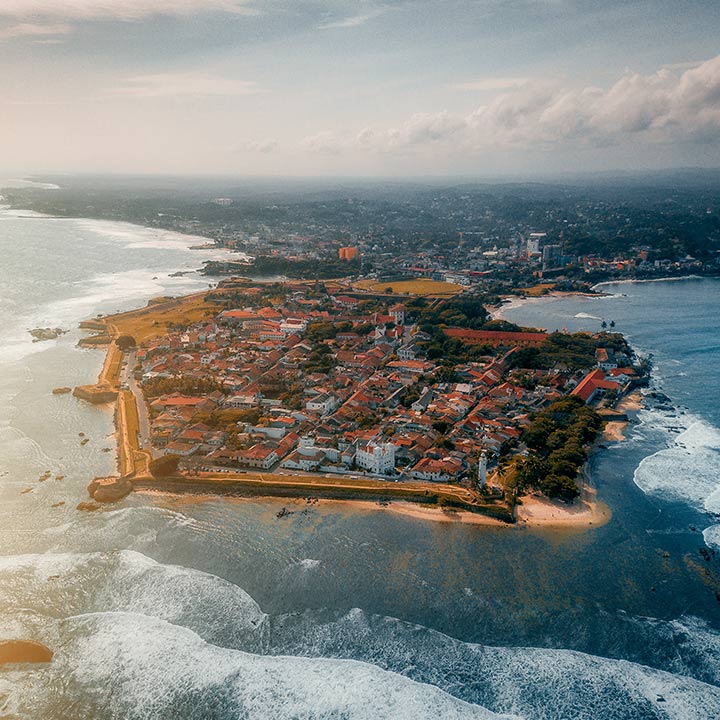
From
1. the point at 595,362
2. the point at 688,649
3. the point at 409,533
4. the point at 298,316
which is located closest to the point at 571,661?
the point at 688,649

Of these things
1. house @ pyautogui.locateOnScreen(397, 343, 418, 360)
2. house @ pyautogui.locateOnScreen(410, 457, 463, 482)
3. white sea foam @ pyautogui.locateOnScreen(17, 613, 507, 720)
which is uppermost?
house @ pyautogui.locateOnScreen(397, 343, 418, 360)

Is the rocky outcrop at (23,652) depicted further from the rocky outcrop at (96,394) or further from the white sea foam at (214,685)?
the rocky outcrop at (96,394)

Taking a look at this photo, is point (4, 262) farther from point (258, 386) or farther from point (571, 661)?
point (571, 661)

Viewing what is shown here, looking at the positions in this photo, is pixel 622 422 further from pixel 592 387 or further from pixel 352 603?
pixel 352 603

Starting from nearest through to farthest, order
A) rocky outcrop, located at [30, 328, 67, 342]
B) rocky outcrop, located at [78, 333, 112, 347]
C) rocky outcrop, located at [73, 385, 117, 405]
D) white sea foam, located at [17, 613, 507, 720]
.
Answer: white sea foam, located at [17, 613, 507, 720], rocky outcrop, located at [73, 385, 117, 405], rocky outcrop, located at [78, 333, 112, 347], rocky outcrop, located at [30, 328, 67, 342]

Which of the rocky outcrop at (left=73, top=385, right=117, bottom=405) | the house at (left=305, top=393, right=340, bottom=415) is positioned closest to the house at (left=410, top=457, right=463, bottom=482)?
the house at (left=305, top=393, right=340, bottom=415)

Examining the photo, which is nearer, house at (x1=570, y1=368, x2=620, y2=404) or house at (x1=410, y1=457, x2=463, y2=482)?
house at (x1=410, y1=457, x2=463, y2=482)

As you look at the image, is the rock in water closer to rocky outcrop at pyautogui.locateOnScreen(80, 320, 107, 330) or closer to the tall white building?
rocky outcrop at pyautogui.locateOnScreen(80, 320, 107, 330)

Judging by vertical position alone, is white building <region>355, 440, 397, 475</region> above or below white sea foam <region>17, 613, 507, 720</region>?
above
